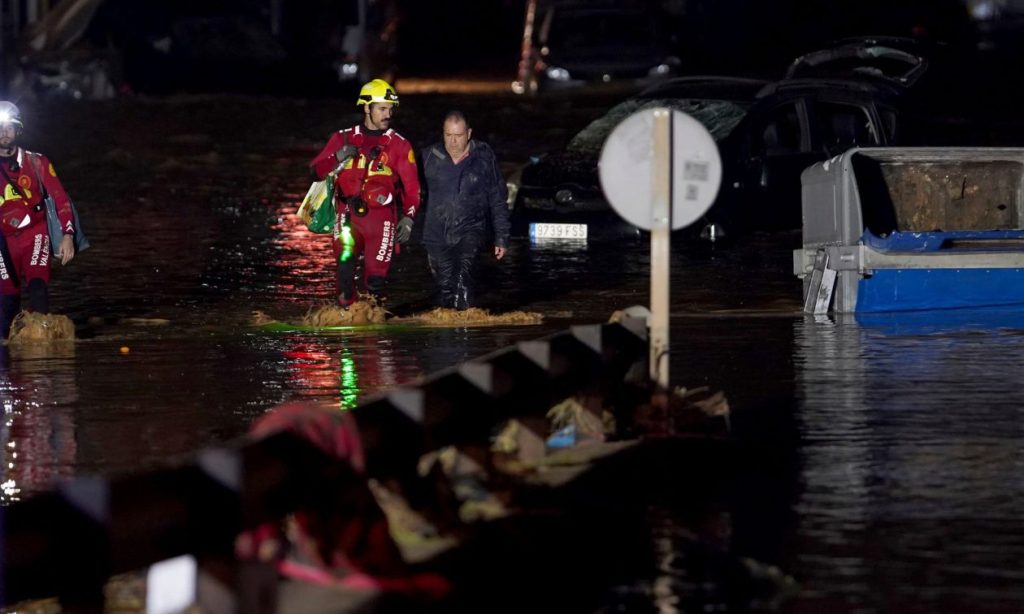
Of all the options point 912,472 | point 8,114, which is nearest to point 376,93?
point 8,114

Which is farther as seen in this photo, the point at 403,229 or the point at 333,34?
the point at 333,34

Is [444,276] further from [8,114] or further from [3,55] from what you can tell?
[3,55]

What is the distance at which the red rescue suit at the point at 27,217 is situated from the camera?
15750mm

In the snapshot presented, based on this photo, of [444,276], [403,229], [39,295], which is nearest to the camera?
[39,295]

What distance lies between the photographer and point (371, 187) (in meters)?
16.4

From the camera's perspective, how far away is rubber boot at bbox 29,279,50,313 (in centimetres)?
1605

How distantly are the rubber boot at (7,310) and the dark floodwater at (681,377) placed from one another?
0.62 meters

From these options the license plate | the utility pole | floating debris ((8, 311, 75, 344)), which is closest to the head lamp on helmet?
floating debris ((8, 311, 75, 344))

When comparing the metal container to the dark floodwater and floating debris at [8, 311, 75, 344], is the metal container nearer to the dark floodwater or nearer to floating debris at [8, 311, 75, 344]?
the dark floodwater

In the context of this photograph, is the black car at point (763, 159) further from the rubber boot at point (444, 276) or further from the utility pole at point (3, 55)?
the utility pole at point (3, 55)

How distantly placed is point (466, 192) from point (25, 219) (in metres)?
3.26

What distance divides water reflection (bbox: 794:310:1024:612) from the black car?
24.6 ft

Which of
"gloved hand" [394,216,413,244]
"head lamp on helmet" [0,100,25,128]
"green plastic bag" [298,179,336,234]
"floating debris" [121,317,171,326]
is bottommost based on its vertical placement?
"floating debris" [121,317,171,326]

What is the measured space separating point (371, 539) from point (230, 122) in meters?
29.6
